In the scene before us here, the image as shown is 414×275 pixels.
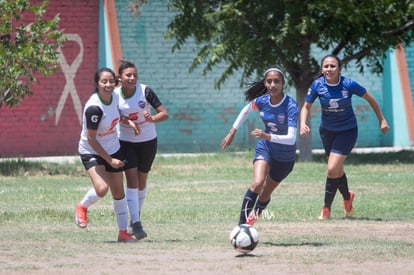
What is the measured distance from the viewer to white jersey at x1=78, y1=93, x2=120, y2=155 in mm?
10250

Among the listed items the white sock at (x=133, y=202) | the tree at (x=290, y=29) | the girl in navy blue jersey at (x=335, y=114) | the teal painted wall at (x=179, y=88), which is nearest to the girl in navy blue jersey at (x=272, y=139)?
the white sock at (x=133, y=202)

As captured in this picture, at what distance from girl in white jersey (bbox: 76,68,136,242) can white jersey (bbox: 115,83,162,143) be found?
23 cm

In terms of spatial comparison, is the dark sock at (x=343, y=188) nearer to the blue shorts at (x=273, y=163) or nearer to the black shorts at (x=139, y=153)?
the blue shorts at (x=273, y=163)

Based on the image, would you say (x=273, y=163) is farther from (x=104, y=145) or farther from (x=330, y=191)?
(x=330, y=191)

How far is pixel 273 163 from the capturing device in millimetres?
10914

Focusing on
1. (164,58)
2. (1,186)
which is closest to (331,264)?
(1,186)

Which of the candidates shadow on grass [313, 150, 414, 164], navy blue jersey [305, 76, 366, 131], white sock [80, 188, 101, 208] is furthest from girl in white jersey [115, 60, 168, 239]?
shadow on grass [313, 150, 414, 164]

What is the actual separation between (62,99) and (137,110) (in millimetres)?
15384

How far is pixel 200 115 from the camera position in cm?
2766

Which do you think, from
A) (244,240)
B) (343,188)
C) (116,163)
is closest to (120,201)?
(116,163)

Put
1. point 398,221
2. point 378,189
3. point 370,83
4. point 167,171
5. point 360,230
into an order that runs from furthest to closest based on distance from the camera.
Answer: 1. point 370,83
2. point 167,171
3. point 378,189
4. point 398,221
5. point 360,230

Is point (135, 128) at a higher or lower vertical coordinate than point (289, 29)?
lower

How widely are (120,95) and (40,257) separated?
7.45 ft

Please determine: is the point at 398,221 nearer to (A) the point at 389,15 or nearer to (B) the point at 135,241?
(B) the point at 135,241
